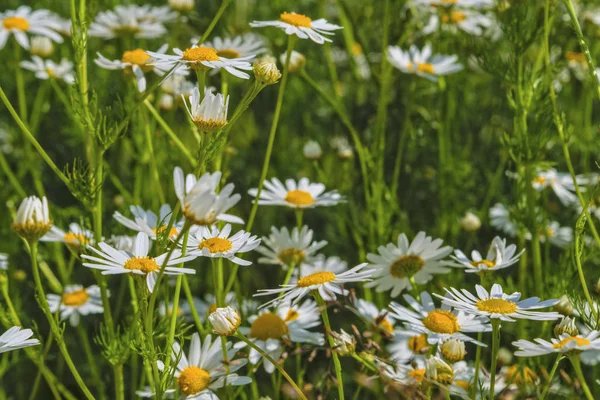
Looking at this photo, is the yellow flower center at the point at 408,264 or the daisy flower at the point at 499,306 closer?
the daisy flower at the point at 499,306

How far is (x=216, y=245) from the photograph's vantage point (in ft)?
4.06

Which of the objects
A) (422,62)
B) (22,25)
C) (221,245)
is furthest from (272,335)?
(22,25)

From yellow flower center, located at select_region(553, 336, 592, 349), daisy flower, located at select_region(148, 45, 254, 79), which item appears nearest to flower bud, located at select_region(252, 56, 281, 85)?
daisy flower, located at select_region(148, 45, 254, 79)

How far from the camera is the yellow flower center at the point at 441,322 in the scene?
Result: 129cm

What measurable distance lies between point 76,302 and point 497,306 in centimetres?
102

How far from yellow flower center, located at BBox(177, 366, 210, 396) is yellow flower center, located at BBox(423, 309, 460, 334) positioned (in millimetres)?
389

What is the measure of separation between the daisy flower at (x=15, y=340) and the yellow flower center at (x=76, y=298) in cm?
57

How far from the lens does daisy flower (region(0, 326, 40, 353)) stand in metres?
1.09

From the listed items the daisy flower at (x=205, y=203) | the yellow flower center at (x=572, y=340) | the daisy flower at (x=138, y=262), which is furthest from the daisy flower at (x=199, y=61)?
the yellow flower center at (x=572, y=340)

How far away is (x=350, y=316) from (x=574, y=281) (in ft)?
2.01

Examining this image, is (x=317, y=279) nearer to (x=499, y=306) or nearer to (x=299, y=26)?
(x=499, y=306)

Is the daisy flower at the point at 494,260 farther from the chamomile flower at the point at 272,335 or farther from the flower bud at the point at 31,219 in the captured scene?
the flower bud at the point at 31,219

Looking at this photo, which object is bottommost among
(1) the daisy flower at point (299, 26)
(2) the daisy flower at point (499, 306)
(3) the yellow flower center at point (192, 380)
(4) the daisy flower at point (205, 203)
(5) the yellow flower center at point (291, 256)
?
(3) the yellow flower center at point (192, 380)

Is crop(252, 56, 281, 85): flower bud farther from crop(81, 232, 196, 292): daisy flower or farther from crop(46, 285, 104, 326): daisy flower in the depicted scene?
crop(46, 285, 104, 326): daisy flower
